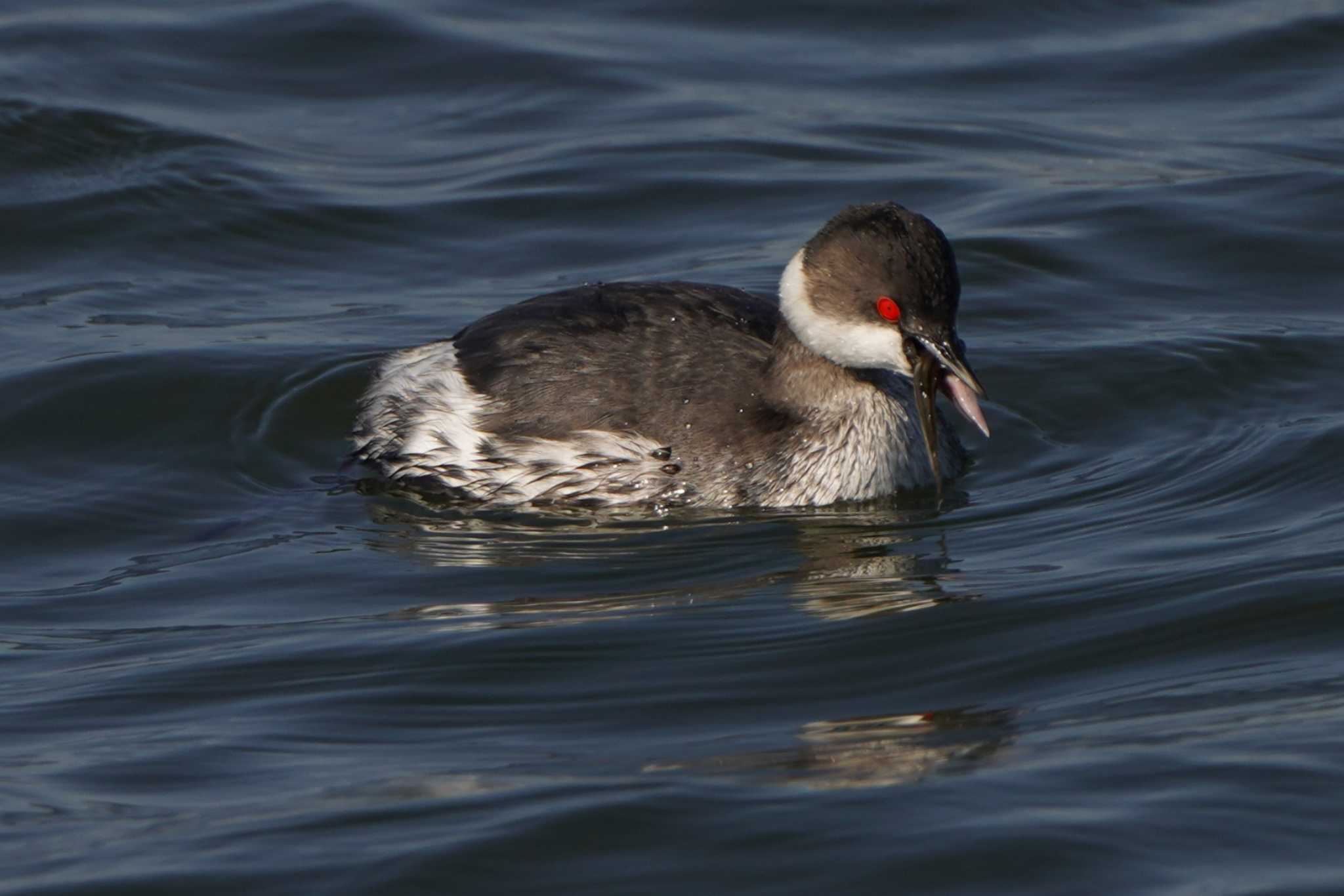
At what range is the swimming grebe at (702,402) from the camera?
27.1 feet

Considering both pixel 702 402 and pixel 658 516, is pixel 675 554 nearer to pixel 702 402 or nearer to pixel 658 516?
pixel 658 516

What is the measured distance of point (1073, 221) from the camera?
12000 millimetres

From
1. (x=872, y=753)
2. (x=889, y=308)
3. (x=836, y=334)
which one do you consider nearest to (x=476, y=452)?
(x=836, y=334)

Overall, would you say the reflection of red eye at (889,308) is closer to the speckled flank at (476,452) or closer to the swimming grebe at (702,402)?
the swimming grebe at (702,402)

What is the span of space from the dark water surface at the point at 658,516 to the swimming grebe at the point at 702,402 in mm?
172

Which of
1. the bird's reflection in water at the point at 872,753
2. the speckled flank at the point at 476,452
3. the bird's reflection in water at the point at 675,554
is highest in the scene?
the speckled flank at the point at 476,452

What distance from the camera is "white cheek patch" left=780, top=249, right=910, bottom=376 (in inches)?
320

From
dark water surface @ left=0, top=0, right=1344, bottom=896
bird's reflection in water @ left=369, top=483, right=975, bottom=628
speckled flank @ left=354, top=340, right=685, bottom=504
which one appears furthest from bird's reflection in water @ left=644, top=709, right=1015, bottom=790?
speckled flank @ left=354, top=340, right=685, bottom=504

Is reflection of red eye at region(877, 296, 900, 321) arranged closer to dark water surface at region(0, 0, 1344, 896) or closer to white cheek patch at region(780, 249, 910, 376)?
white cheek patch at region(780, 249, 910, 376)

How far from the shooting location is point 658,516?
8383 mm

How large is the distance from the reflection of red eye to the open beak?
0.33 ft

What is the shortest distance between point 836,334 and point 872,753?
2.64m

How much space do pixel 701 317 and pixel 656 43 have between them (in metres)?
6.86

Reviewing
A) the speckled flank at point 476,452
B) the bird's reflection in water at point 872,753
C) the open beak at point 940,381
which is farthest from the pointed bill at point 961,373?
the bird's reflection in water at point 872,753
